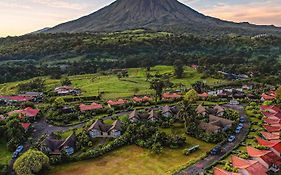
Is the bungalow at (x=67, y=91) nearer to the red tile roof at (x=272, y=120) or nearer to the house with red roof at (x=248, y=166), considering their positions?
the red tile roof at (x=272, y=120)

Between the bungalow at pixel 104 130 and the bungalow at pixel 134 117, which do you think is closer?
the bungalow at pixel 104 130

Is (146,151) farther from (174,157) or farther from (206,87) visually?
(206,87)

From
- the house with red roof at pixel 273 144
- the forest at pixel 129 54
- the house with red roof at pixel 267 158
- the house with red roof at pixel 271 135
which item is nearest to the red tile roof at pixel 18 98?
the forest at pixel 129 54

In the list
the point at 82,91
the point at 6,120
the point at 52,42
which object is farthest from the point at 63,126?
the point at 52,42

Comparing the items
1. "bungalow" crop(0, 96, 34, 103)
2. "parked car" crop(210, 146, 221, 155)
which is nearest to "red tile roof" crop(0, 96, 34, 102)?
"bungalow" crop(0, 96, 34, 103)

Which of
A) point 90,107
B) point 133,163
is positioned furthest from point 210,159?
point 90,107

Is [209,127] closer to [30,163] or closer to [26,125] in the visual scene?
[30,163]
